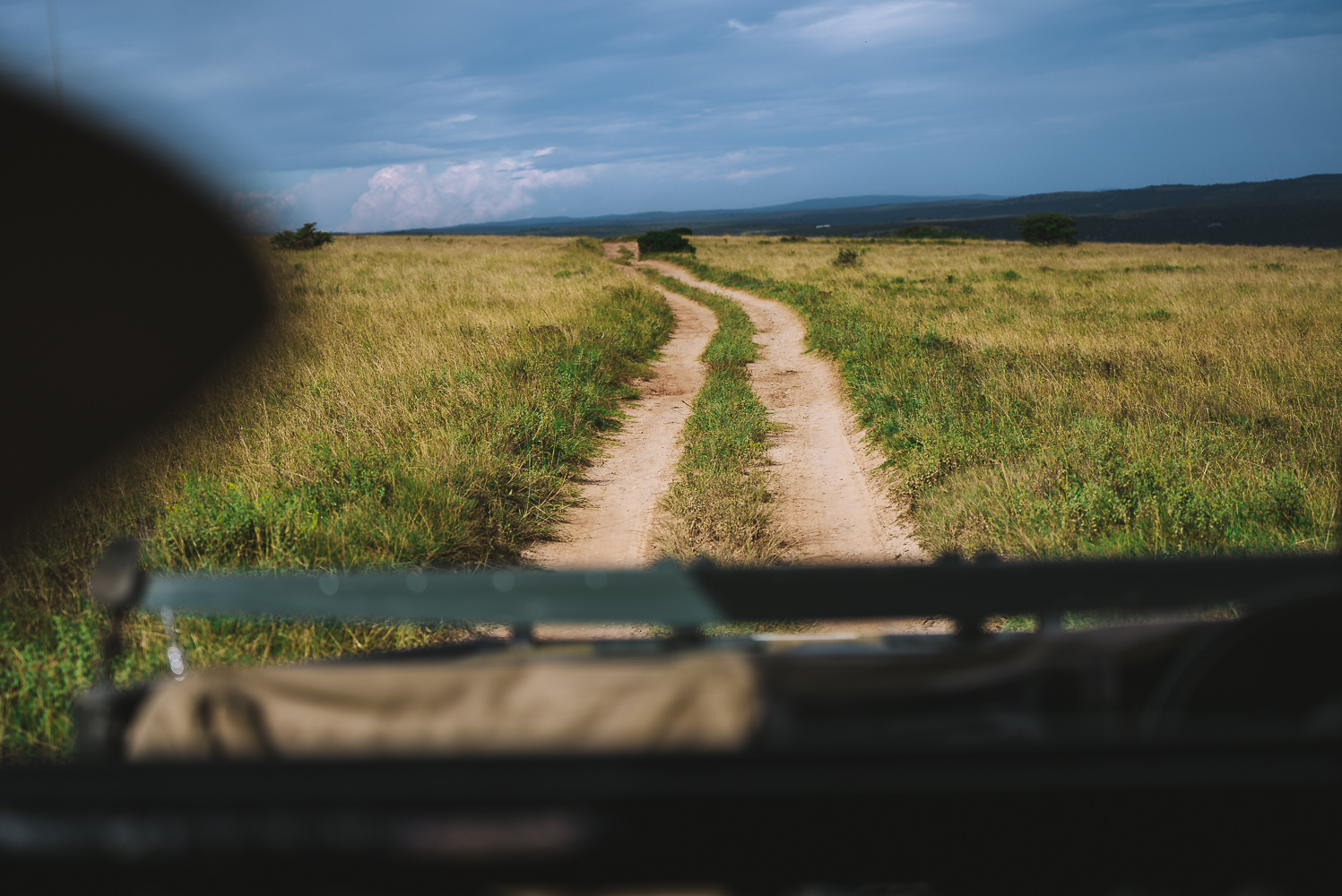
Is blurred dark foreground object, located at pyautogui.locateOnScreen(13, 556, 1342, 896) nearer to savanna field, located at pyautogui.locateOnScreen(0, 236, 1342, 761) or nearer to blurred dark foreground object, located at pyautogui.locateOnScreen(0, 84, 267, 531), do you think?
savanna field, located at pyautogui.locateOnScreen(0, 236, 1342, 761)

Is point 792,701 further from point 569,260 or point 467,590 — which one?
point 569,260

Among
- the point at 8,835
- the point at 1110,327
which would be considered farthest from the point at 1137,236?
the point at 8,835

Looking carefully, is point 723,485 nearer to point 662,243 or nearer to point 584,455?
point 584,455

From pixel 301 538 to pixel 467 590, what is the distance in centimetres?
349

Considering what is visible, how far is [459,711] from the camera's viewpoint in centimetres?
134

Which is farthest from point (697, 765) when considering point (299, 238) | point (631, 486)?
point (299, 238)

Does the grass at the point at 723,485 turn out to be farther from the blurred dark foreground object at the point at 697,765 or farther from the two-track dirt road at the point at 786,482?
the blurred dark foreground object at the point at 697,765

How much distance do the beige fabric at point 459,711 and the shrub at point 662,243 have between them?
46600 millimetres

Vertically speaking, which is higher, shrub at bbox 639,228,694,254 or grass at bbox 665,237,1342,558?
shrub at bbox 639,228,694,254

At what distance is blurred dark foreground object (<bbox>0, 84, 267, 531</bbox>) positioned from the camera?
6.00 meters

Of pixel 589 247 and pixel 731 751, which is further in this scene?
pixel 589 247

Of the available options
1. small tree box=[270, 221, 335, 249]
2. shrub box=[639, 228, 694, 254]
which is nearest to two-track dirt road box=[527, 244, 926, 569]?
small tree box=[270, 221, 335, 249]

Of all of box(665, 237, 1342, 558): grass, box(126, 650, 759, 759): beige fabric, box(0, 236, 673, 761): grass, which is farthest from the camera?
box(665, 237, 1342, 558): grass

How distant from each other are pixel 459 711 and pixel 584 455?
19.8ft
